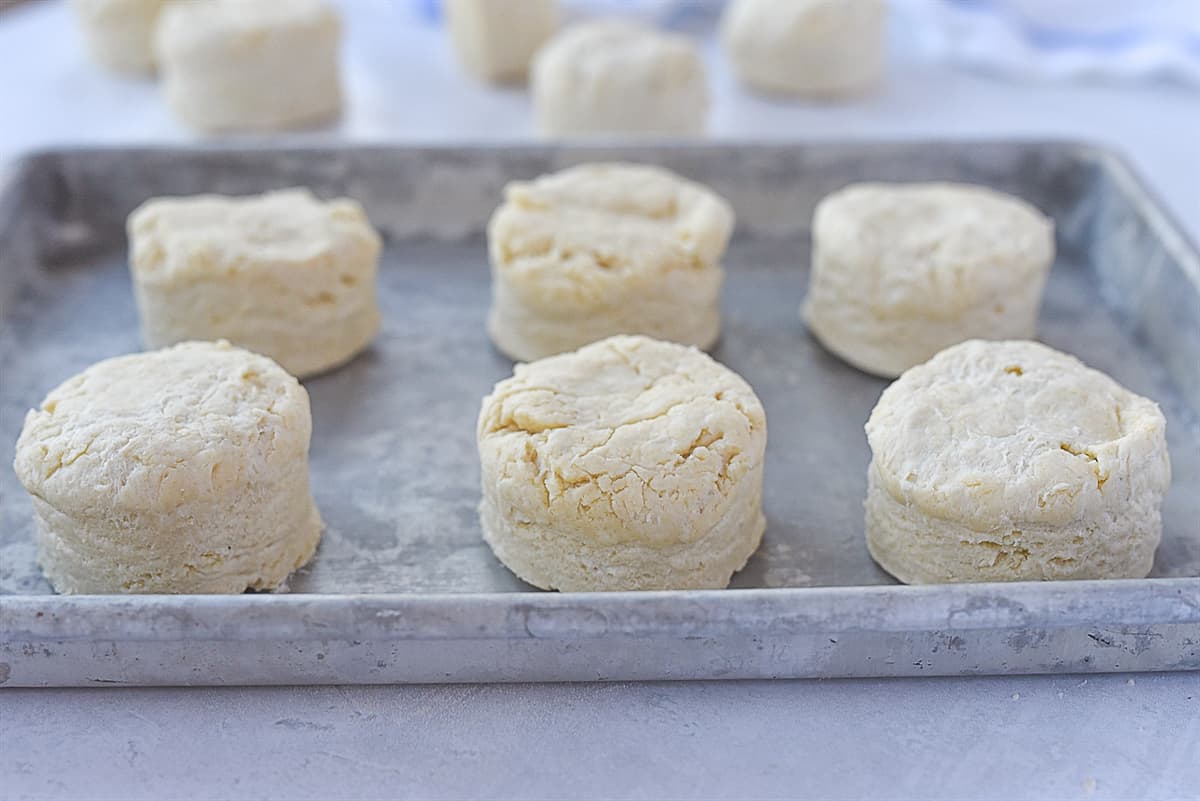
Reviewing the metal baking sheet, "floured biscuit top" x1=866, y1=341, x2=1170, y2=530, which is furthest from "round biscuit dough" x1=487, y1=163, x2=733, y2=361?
"floured biscuit top" x1=866, y1=341, x2=1170, y2=530

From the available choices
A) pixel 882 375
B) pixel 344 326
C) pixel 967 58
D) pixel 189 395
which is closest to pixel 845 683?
pixel 882 375

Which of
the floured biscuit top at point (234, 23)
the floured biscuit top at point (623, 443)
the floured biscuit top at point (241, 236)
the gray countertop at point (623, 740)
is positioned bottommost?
the gray countertop at point (623, 740)

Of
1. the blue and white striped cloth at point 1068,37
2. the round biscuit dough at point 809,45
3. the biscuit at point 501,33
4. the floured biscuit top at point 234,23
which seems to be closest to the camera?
the floured biscuit top at point 234,23

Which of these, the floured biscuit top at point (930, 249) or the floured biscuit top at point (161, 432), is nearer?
the floured biscuit top at point (161, 432)

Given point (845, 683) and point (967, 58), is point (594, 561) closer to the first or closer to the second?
point (845, 683)

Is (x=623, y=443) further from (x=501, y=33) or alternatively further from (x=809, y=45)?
(x=501, y=33)

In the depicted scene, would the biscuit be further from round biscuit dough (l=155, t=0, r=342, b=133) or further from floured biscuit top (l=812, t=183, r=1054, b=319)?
floured biscuit top (l=812, t=183, r=1054, b=319)

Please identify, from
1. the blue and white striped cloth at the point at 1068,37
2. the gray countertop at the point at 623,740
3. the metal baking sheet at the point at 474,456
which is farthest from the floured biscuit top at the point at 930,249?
the blue and white striped cloth at the point at 1068,37

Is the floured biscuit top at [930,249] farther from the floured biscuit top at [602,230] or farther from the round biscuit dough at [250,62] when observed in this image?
the round biscuit dough at [250,62]
